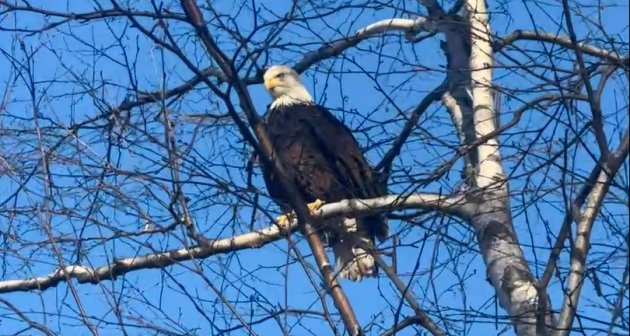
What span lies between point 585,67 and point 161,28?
4.41 ft

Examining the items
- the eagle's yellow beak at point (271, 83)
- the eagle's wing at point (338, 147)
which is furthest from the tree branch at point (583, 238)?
the eagle's yellow beak at point (271, 83)

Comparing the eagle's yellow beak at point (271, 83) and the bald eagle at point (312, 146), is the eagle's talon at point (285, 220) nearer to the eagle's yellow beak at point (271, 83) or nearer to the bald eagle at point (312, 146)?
the bald eagle at point (312, 146)

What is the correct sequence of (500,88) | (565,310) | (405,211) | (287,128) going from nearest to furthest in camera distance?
1. (565,310)
2. (500,88)
3. (405,211)
4. (287,128)

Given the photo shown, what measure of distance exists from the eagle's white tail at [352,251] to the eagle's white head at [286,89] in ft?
4.35

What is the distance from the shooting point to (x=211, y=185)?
4570mm

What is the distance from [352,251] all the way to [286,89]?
159 cm

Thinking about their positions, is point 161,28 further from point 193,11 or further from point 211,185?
point 211,185

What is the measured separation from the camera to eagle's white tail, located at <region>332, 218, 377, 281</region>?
582 cm

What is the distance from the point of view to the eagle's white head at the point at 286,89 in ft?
24.1

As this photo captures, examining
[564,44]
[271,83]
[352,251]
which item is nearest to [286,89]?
[271,83]

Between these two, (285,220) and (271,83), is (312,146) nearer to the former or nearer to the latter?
(271,83)

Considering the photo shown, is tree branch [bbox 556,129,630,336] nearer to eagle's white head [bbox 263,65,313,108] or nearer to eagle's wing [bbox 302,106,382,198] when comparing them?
eagle's wing [bbox 302,106,382,198]

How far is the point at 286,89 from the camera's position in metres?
7.50

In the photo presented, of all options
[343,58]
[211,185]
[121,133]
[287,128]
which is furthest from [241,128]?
[287,128]
